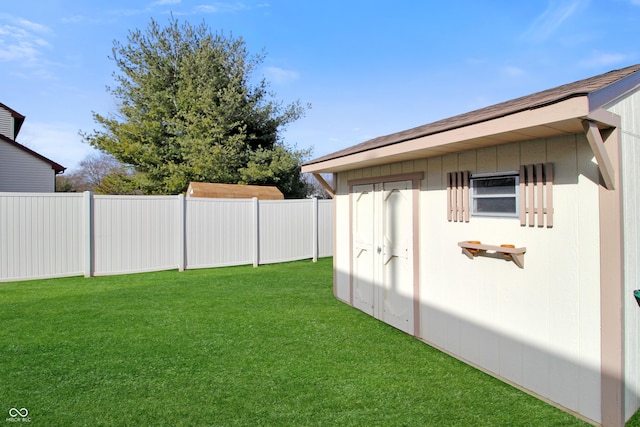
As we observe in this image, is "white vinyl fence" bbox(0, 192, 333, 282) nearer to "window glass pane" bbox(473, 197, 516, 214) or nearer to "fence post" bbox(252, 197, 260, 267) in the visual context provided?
"fence post" bbox(252, 197, 260, 267)

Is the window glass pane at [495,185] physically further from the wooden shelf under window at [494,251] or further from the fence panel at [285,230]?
the fence panel at [285,230]

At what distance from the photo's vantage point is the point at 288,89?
15.8 m

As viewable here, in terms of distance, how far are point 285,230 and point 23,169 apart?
38.5 ft

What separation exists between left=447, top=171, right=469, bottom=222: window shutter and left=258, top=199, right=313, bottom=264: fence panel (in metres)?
6.40

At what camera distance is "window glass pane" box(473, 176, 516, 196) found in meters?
3.02

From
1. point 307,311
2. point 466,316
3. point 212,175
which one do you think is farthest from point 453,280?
point 212,175

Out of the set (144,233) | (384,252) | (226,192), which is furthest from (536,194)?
(226,192)

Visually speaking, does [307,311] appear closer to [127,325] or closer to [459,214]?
[127,325]

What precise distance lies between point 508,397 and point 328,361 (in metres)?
1.51

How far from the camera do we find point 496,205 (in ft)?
10.4

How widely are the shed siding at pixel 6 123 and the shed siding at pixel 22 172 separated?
3.08 metres

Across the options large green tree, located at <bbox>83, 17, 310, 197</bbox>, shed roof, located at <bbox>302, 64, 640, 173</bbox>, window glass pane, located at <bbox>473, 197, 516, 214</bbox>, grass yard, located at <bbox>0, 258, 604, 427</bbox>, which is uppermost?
large green tree, located at <bbox>83, 17, 310, 197</bbox>

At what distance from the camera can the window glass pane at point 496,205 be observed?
9.90ft

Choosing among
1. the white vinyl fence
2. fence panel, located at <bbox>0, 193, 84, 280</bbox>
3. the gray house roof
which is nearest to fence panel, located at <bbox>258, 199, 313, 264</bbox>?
the white vinyl fence
